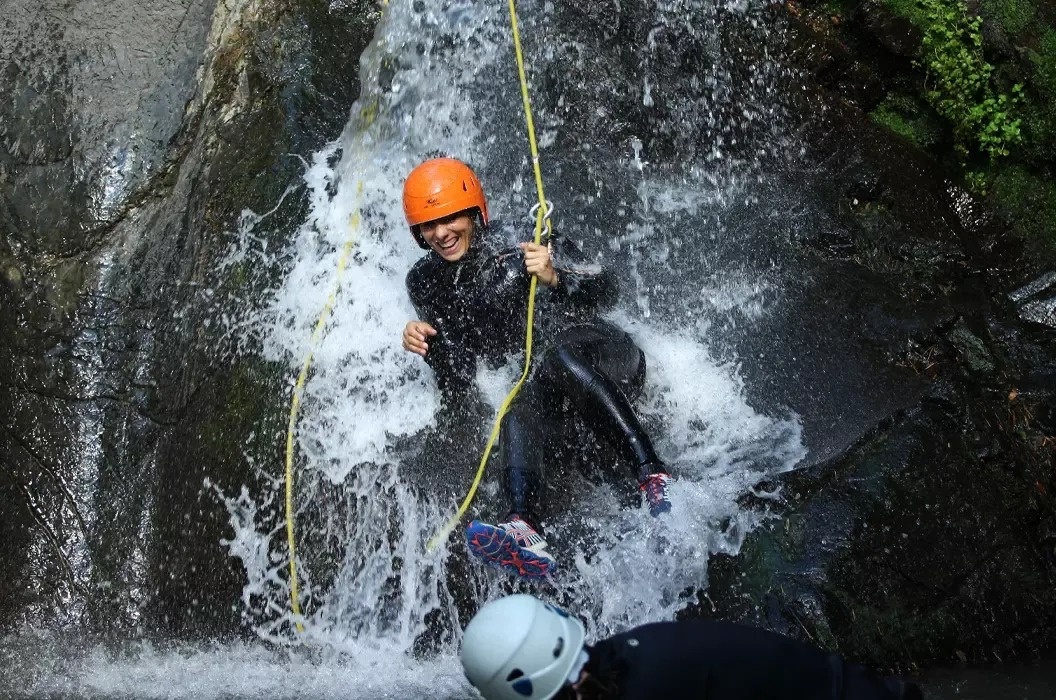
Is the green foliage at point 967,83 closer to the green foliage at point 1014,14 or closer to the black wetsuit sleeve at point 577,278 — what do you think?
the green foliage at point 1014,14

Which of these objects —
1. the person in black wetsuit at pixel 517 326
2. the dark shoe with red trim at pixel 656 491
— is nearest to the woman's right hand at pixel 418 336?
the person in black wetsuit at pixel 517 326

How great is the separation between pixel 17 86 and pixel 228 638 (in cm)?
400

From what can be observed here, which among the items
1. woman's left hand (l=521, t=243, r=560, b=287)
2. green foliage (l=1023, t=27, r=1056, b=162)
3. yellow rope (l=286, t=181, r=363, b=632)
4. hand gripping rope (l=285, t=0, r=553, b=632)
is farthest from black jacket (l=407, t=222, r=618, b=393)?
green foliage (l=1023, t=27, r=1056, b=162)

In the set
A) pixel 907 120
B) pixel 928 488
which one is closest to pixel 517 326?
pixel 928 488

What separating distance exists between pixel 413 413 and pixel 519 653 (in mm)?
2909

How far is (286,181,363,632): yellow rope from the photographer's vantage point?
179 inches

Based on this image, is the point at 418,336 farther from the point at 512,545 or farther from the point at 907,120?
the point at 907,120

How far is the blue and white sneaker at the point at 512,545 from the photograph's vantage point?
3758mm

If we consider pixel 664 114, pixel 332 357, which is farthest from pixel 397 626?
pixel 664 114

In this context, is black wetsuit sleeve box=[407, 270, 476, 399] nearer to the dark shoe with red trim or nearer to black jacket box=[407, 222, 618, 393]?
black jacket box=[407, 222, 618, 393]

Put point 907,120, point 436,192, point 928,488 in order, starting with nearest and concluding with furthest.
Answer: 1. point 928,488
2. point 436,192
3. point 907,120

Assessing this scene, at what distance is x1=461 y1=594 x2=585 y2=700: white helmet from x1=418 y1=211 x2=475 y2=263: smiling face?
2474 millimetres

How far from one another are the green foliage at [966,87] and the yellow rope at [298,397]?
3814 millimetres

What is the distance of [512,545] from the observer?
3803mm
